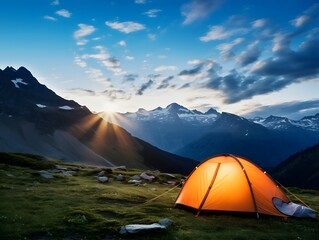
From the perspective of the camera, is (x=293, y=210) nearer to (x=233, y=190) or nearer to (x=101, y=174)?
(x=233, y=190)

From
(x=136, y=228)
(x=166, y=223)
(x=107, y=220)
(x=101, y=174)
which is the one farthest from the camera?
(x=101, y=174)

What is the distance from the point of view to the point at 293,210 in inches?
937

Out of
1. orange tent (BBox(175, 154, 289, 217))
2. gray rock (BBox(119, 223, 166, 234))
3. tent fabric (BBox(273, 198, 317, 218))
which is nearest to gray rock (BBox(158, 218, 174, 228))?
gray rock (BBox(119, 223, 166, 234))

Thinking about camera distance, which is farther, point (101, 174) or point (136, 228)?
point (101, 174)

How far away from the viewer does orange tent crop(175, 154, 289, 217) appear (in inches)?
918

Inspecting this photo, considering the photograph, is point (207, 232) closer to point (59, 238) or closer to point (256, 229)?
point (256, 229)

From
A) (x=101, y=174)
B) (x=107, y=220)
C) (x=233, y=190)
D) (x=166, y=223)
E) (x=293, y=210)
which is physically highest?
(x=233, y=190)

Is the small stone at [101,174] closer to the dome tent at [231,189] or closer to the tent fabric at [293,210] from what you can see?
the dome tent at [231,189]

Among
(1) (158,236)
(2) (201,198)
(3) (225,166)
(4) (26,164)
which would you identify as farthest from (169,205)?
(4) (26,164)

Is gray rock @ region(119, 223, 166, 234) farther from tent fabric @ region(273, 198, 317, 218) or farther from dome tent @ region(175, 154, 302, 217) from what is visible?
tent fabric @ region(273, 198, 317, 218)

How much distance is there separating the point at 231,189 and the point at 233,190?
153 millimetres

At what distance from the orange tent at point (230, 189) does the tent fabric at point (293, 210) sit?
41 centimetres

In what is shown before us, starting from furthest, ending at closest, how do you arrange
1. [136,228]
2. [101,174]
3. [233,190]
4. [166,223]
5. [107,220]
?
1. [101,174]
2. [233,190]
3. [107,220]
4. [166,223]
5. [136,228]

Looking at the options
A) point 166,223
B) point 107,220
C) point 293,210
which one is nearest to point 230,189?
point 293,210
